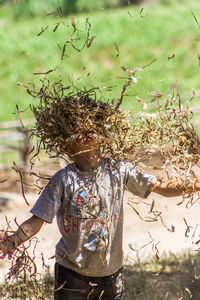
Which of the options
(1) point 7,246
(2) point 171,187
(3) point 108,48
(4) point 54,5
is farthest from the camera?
(4) point 54,5

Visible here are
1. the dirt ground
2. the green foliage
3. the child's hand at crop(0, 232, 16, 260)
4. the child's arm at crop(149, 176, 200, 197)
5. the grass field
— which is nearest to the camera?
the child's hand at crop(0, 232, 16, 260)

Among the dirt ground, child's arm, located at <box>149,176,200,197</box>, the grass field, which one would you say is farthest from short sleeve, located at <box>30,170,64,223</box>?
the grass field

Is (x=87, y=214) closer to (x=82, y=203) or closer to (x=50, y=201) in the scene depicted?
(x=82, y=203)

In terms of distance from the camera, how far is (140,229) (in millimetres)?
6211

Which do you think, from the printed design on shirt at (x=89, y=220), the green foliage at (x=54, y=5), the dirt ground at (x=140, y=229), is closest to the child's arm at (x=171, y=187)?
the printed design on shirt at (x=89, y=220)

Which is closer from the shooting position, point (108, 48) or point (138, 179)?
point (138, 179)

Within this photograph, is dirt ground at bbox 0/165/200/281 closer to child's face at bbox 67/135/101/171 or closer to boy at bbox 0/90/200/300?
boy at bbox 0/90/200/300

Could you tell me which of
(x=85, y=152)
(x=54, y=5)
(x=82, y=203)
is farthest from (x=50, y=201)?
(x=54, y=5)

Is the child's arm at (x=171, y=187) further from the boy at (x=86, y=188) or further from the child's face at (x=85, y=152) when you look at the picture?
the child's face at (x=85, y=152)

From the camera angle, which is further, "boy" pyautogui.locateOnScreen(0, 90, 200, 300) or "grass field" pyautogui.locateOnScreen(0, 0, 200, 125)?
"grass field" pyautogui.locateOnScreen(0, 0, 200, 125)

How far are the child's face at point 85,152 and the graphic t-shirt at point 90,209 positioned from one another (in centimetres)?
3

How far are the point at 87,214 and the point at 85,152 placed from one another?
30 cm


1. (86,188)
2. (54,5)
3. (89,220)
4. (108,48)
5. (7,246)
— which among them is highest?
(54,5)

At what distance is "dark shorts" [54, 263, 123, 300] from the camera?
8.93ft
